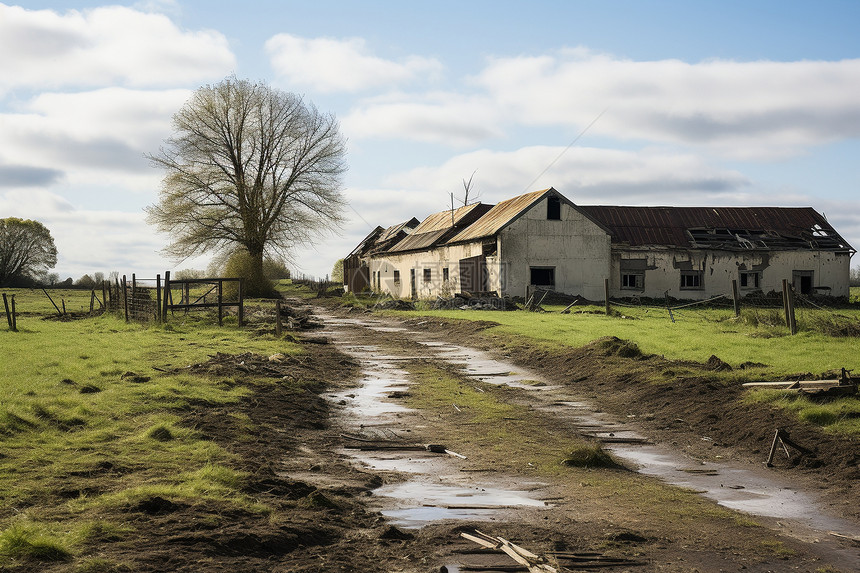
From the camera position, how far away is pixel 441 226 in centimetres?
5325

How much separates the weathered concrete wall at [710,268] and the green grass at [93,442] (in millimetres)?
30960

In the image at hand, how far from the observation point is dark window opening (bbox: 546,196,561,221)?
4138 centimetres

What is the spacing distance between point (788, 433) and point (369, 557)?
6893 millimetres

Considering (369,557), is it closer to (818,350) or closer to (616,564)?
(616,564)

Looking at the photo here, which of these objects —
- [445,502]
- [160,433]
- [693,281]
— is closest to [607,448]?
[445,502]

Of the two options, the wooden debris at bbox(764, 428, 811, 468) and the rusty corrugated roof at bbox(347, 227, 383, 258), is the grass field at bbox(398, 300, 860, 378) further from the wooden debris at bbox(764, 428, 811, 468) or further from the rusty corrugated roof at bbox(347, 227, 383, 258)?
the rusty corrugated roof at bbox(347, 227, 383, 258)

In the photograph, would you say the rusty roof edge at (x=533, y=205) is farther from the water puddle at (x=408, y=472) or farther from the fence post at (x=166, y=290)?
the water puddle at (x=408, y=472)

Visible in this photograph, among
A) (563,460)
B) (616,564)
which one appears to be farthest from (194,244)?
(616,564)

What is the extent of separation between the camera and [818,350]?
653 inches

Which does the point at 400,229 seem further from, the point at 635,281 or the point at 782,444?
the point at 782,444

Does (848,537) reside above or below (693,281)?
below

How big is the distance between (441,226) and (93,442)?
4454 centimetres

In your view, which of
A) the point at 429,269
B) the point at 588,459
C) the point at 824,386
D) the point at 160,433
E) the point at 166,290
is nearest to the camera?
the point at 588,459

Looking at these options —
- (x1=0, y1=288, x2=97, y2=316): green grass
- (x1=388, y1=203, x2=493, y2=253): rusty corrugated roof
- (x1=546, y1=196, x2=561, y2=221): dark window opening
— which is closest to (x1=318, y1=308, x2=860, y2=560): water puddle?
(x1=0, y1=288, x2=97, y2=316): green grass
